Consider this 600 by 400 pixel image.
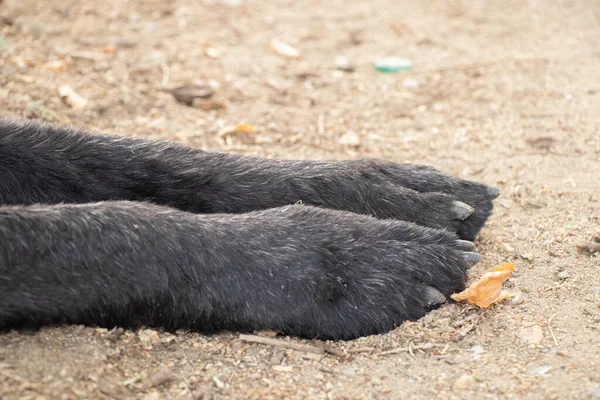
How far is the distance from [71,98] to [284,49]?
6.82 feet

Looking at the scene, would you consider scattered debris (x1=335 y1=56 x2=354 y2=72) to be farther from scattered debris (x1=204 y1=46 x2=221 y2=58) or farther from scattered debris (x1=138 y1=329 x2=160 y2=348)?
scattered debris (x1=138 y1=329 x2=160 y2=348)

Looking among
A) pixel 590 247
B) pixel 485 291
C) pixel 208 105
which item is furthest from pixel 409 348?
pixel 208 105

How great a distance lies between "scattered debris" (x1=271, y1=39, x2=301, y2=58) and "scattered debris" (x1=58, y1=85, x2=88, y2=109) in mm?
1923

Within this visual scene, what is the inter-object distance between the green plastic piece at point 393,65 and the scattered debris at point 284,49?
75 centimetres

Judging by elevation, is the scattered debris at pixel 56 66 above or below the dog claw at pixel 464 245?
above

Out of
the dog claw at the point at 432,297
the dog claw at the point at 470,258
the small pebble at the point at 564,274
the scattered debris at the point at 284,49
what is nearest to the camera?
the dog claw at the point at 432,297

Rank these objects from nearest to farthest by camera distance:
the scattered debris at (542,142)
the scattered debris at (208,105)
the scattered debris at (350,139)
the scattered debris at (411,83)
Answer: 1. the scattered debris at (542,142)
2. the scattered debris at (350,139)
3. the scattered debris at (208,105)
4. the scattered debris at (411,83)

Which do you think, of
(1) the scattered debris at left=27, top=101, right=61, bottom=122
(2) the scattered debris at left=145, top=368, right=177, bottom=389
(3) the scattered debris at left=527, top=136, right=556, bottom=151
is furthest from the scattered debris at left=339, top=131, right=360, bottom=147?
(2) the scattered debris at left=145, top=368, right=177, bottom=389

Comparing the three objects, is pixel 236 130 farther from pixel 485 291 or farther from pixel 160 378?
pixel 160 378

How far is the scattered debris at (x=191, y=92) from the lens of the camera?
214 inches

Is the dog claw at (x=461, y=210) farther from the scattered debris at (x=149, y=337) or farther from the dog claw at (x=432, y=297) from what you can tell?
the scattered debris at (x=149, y=337)

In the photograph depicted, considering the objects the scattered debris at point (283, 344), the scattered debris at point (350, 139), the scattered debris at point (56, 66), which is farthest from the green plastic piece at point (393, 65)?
the scattered debris at point (283, 344)

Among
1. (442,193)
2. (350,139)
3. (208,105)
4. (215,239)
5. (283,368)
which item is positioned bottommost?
(283,368)

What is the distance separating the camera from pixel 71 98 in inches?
202
